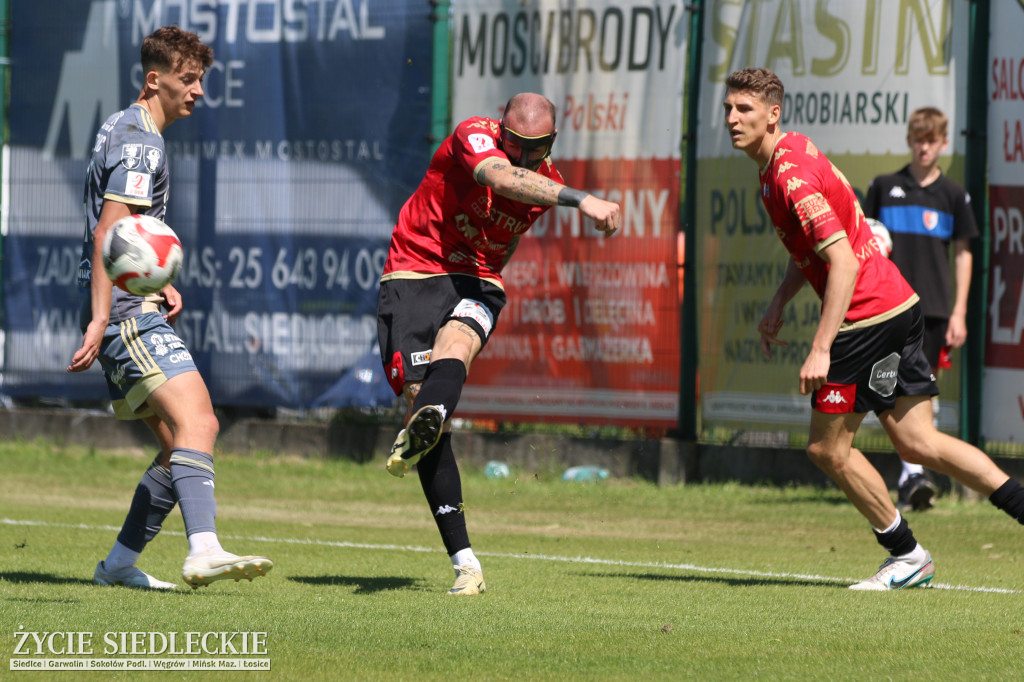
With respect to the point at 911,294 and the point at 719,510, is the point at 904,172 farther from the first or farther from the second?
the point at 911,294

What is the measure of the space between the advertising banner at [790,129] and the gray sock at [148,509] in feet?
18.7

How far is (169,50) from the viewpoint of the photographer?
6.16 m

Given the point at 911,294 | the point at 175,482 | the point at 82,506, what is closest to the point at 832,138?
the point at 911,294

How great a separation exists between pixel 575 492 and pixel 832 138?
125 inches

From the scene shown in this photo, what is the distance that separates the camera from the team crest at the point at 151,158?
594cm

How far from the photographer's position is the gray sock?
6.48 m

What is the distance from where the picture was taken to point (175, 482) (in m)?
5.80

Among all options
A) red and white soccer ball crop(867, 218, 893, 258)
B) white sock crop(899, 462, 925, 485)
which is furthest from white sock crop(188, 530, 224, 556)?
white sock crop(899, 462, 925, 485)

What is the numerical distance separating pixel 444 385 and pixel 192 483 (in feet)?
3.56

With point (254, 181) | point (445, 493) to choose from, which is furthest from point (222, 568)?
point (254, 181)

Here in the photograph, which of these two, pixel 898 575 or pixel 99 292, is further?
pixel 898 575

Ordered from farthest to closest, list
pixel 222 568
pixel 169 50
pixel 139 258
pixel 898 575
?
pixel 898 575
pixel 169 50
pixel 139 258
pixel 222 568

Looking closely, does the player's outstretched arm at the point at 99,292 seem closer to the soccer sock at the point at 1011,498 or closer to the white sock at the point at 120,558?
the white sock at the point at 120,558

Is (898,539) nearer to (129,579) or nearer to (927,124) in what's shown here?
(129,579)
